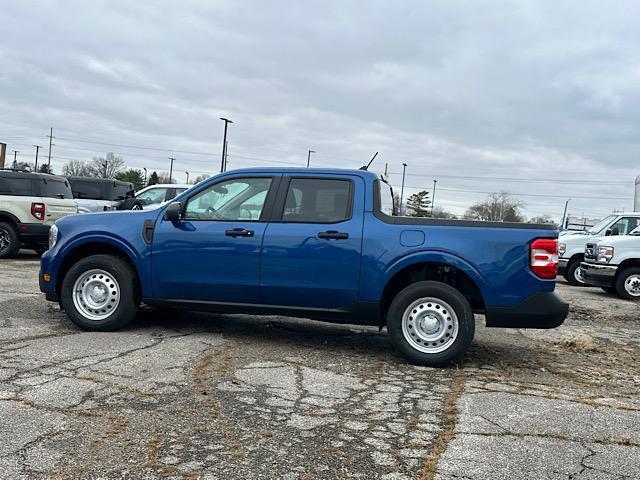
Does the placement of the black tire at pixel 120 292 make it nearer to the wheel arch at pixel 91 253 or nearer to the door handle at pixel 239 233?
the wheel arch at pixel 91 253

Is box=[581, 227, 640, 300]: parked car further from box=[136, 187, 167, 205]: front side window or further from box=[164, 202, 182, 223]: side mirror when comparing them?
box=[164, 202, 182, 223]: side mirror

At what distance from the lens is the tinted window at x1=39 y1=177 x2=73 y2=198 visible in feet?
45.5

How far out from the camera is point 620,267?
13.1 meters

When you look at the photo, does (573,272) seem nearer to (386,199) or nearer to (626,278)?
(626,278)

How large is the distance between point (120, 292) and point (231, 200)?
151 cm

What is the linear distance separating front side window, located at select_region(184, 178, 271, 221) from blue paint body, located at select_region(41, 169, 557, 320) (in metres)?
0.08

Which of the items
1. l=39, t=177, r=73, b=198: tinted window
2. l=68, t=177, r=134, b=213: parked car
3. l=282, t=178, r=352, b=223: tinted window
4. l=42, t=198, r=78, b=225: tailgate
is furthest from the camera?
l=68, t=177, r=134, b=213: parked car

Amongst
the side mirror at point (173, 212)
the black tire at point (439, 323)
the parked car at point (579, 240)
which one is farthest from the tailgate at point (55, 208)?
the parked car at point (579, 240)

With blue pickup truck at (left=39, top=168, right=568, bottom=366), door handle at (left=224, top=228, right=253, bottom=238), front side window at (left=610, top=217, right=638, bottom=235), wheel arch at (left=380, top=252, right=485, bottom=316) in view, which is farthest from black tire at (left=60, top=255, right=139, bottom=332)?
front side window at (left=610, top=217, right=638, bottom=235)

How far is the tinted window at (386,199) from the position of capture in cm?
615

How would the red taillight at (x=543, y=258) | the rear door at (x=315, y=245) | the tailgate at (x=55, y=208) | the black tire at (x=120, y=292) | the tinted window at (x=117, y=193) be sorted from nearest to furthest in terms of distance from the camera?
the red taillight at (x=543, y=258) < the rear door at (x=315, y=245) < the black tire at (x=120, y=292) < the tailgate at (x=55, y=208) < the tinted window at (x=117, y=193)

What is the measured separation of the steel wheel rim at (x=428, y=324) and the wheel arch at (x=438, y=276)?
0.32 m

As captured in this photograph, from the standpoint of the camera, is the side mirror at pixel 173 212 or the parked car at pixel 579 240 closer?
the side mirror at pixel 173 212

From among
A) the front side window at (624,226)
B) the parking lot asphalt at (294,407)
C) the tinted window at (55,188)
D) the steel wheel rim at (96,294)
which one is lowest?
the parking lot asphalt at (294,407)
